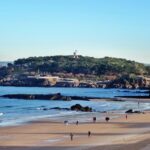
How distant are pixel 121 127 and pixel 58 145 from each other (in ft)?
49.2

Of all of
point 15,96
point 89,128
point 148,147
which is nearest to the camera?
point 148,147

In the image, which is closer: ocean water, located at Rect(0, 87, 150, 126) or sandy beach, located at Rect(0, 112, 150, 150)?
sandy beach, located at Rect(0, 112, 150, 150)

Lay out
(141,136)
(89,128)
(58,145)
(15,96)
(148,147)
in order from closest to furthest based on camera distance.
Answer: (148,147) → (58,145) → (141,136) → (89,128) → (15,96)

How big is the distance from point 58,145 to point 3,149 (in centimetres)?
373

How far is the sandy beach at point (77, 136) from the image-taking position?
32.7 m

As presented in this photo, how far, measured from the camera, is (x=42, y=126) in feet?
156

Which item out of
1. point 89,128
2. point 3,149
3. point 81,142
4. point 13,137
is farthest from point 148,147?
point 89,128

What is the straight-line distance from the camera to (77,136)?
38656 mm

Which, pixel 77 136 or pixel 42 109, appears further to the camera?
pixel 42 109

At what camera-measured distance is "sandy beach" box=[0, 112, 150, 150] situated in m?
32.7

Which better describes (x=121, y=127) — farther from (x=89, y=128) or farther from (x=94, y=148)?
(x=94, y=148)

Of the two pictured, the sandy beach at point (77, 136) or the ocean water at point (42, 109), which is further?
the ocean water at point (42, 109)

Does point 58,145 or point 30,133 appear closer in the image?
point 58,145

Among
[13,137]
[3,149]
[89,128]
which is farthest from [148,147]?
[89,128]
